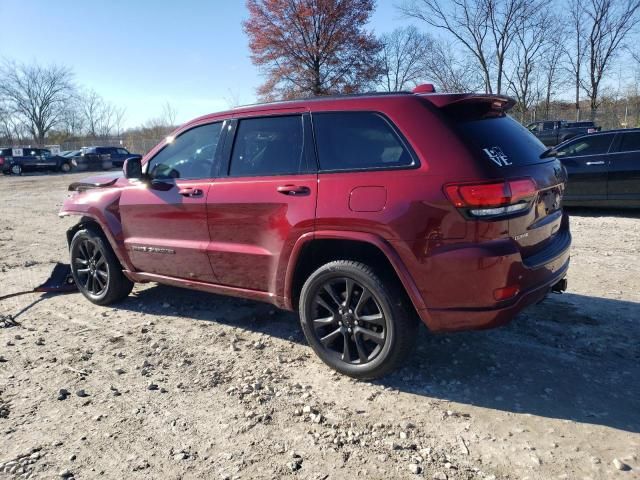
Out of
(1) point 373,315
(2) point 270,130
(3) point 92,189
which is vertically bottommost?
(1) point 373,315

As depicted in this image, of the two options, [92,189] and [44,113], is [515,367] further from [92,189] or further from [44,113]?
[44,113]

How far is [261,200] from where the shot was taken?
12.0ft

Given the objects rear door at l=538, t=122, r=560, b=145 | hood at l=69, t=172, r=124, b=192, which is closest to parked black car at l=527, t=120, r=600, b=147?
rear door at l=538, t=122, r=560, b=145

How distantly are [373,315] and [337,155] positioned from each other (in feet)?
3.55

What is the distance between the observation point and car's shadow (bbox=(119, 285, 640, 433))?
9.99 feet

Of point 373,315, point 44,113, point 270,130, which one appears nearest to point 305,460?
point 373,315

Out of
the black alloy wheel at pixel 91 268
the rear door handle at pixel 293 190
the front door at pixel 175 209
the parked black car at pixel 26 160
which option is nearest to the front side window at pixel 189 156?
the front door at pixel 175 209

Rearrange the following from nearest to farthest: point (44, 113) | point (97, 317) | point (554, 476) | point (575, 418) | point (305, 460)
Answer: point (554, 476)
point (305, 460)
point (575, 418)
point (97, 317)
point (44, 113)

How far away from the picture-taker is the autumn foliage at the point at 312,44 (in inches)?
1198

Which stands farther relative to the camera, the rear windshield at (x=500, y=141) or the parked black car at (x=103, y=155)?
the parked black car at (x=103, y=155)

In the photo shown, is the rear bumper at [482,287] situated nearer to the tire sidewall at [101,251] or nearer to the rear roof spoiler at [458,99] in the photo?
the rear roof spoiler at [458,99]

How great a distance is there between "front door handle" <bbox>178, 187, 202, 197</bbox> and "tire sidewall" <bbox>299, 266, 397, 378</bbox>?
1247mm

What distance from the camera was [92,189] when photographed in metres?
5.07

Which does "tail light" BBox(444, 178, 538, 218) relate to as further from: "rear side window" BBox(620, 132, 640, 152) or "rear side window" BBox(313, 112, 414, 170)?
"rear side window" BBox(620, 132, 640, 152)
